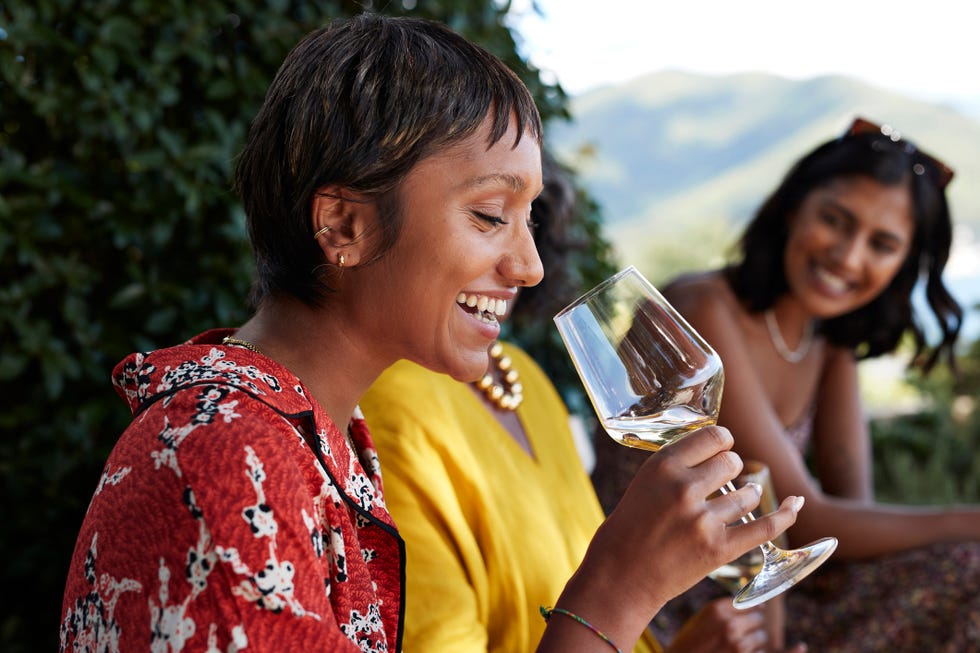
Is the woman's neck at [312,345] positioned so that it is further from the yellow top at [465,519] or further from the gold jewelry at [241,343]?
the yellow top at [465,519]

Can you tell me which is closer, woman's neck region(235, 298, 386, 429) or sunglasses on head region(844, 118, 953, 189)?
woman's neck region(235, 298, 386, 429)

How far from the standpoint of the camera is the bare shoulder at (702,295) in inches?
129

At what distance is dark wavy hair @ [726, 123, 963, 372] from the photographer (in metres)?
3.37

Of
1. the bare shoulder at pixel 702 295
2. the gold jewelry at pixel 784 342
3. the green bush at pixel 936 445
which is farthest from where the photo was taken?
the green bush at pixel 936 445

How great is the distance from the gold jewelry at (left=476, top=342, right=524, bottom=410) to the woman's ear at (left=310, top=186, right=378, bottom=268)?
1058 millimetres

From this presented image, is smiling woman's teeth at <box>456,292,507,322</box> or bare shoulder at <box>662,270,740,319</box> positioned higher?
smiling woman's teeth at <box>456,292,507,322</box>

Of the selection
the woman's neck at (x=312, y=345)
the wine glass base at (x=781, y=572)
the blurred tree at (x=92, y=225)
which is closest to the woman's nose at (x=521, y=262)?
the woman's neck at (x=312, y=345)

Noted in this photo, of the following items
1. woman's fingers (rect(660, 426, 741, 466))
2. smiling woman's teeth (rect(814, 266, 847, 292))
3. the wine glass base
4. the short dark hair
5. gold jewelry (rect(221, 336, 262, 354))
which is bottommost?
smiling woman's teeth (rect(814, 266, 847, 292))

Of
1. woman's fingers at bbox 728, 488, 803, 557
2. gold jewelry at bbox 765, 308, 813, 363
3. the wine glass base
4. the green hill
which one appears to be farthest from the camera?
the green hill

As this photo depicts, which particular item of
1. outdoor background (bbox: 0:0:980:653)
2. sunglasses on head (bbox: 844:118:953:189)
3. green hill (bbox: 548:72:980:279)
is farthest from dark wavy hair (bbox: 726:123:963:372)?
green hill (bbox: 548:72:980:279)

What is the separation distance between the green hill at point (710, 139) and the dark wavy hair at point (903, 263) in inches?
182

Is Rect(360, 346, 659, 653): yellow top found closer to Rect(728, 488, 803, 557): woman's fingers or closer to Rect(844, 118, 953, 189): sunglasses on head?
Rect(728, 488, 803, 557): woman's fingers

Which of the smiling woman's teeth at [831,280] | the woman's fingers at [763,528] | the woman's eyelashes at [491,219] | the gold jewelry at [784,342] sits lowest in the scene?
the gold jewelry at [784,342]

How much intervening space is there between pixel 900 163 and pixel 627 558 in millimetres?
2527
